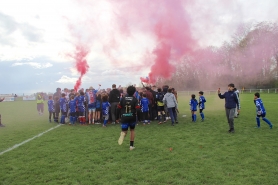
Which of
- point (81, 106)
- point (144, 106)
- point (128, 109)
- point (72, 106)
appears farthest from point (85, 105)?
point (128, 109)

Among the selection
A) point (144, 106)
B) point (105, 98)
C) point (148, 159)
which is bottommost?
point (148, 159)

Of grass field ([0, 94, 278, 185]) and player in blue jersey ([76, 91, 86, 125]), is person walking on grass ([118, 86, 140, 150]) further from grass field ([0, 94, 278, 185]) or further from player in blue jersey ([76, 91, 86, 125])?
player in blue jersey ([76, 91, 86, 125])

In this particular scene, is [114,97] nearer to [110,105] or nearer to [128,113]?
[110,105]

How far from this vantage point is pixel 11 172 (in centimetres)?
525

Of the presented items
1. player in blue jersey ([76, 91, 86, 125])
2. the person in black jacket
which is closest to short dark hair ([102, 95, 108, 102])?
the person in black jacket

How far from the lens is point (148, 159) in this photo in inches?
236

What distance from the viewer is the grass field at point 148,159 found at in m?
4.70

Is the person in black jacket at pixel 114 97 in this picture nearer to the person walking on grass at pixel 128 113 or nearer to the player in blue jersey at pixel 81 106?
the player in blue jersey at pixel 81 106

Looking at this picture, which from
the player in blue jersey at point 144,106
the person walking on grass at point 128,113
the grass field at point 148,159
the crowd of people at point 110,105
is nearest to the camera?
the grass field at point 148,159

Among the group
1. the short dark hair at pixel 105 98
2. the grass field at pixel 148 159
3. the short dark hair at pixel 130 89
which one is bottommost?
the grass field at pixel 148 159

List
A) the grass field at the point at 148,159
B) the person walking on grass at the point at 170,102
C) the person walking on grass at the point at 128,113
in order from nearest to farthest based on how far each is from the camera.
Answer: the grass field at the point at 148,159 → the person walking on grass at the point at 128,113 → the person walking on grass at the point at 170,102

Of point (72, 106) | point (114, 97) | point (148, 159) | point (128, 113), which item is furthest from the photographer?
point (72, 106)

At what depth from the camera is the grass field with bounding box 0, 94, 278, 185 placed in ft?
15.4

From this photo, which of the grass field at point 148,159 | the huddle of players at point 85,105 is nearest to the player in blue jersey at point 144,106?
the huddle of players at point 85,105
